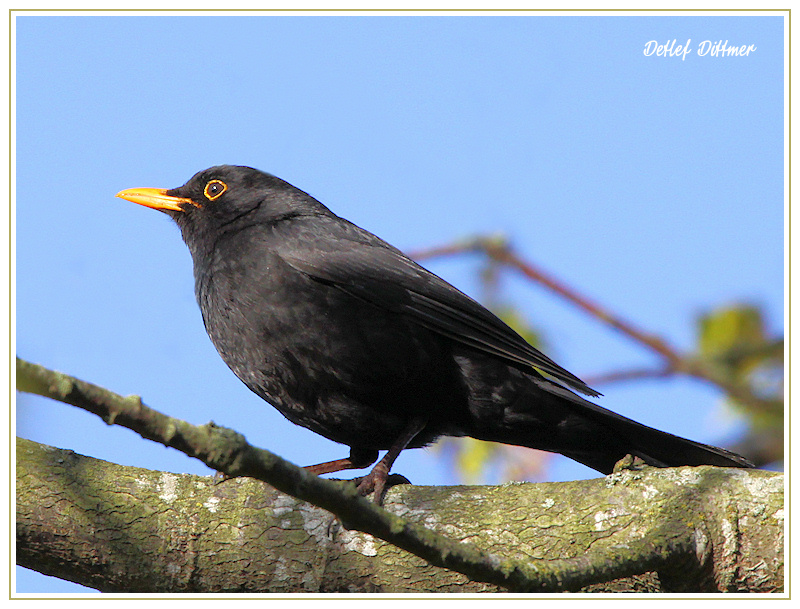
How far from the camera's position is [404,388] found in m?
4.44

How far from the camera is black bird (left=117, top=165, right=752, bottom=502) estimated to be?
436 centimetres

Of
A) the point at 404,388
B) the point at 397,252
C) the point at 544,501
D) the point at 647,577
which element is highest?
the point at 397,252

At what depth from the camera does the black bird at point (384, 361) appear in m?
4.36

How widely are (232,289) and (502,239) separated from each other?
1.79 meters

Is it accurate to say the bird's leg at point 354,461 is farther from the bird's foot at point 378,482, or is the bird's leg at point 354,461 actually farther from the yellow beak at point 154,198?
the yellow beak at point 154,198

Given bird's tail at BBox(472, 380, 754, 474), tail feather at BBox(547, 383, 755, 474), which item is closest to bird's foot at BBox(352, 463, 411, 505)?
bird's tail at BBox(472, 380, 754, 474)

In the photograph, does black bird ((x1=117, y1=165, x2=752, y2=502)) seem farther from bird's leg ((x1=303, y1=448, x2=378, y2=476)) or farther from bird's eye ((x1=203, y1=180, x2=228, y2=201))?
bird's eye ((x1=203, y1=180, x2=228, y2=201))

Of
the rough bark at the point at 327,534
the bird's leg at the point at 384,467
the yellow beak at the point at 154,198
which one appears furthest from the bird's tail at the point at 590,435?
the yellow beak at the point at 154,198

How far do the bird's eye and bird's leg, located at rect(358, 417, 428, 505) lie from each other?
A: 2.18 m

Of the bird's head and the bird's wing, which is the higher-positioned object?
the bird's head

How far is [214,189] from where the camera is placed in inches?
220

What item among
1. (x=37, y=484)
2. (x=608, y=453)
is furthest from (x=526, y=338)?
(x=37, y=484)

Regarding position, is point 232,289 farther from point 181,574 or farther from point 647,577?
point 647,577

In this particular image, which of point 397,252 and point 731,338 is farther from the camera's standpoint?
point 397,252
